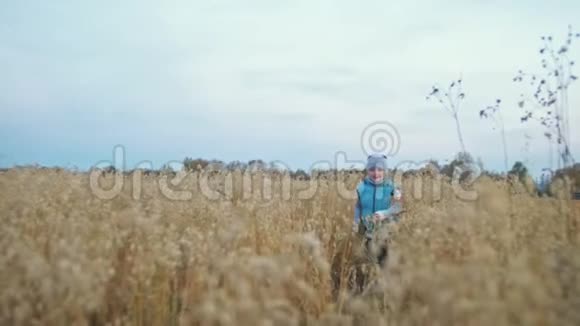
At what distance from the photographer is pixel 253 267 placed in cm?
185

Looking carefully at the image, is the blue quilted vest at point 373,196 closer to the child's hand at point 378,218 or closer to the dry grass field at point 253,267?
the child's hand at point 378,218

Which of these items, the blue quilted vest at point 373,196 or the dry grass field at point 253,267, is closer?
the dry grass field at point 253,267

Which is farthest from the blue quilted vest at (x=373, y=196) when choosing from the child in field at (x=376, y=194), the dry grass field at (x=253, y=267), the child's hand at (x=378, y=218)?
the dry grass field at (x=253, y=267)

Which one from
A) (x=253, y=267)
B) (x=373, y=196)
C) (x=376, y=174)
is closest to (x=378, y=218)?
(x=373, y=196)

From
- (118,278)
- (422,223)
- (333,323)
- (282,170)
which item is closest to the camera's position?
(333,323)

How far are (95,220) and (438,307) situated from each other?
2115 mm

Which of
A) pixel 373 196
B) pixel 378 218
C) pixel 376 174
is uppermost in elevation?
pixel 376 174

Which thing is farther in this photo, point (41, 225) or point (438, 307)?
point (41, 225)

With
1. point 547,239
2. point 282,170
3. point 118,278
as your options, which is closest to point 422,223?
point 547,239

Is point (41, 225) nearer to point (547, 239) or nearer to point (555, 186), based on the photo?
point (547, 239)

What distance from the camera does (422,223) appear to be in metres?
3.76

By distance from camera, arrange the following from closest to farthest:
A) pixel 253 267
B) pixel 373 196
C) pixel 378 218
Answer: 1. pixel 253 267
2. pixel 378 218
3. pixel 373 196

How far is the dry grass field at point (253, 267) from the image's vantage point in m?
1.64

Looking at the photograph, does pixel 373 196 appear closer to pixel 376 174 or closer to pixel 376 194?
pixel 376 194
